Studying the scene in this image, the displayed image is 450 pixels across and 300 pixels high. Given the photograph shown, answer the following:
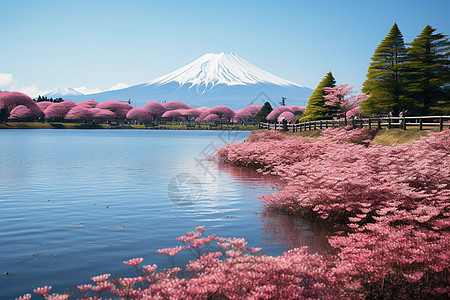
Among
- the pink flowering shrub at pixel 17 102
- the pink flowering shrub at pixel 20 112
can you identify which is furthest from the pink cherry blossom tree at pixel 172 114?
the pink flowering shrub at pixel 20 112

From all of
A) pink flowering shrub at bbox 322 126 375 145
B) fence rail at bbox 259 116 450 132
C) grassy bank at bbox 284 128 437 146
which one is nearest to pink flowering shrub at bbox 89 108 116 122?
fence rail at bbox 259 116 450 132

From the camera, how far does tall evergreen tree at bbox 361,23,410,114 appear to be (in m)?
36.7

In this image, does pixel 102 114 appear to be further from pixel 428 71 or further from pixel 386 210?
pixel 386 210

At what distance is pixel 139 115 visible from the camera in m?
146

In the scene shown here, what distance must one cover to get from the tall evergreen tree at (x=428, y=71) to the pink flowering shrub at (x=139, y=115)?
4715 inches

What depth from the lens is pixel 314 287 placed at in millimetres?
4664

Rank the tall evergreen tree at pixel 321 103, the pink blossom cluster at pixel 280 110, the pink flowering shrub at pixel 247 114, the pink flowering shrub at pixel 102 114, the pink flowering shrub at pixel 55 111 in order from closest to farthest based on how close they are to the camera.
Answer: the tall evergreen tree at pixel 321 103, the pink flowering shrub at pixel 55 111, the pink blossom cluster at pixel 280 110, the pink flowering shrub at pixel 102 114, the pink flowering shrub at pixel 247 114

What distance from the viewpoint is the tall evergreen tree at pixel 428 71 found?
36.3m

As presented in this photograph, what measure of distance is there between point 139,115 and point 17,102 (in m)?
44.4

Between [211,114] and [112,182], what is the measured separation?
13398 cm

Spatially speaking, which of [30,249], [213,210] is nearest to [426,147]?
[213,210]

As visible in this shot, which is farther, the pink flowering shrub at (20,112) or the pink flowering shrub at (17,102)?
the pink flowering shrub at (17,102)

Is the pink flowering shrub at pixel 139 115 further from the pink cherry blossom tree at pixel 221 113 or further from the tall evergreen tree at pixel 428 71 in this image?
the tall evergreen tree at pixel 428 71

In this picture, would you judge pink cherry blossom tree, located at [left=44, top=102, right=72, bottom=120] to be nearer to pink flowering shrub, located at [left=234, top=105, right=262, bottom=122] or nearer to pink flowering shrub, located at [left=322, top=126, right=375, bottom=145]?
pink flowering shrub, located at [left=234, top=105, right=262, bottom=122]
